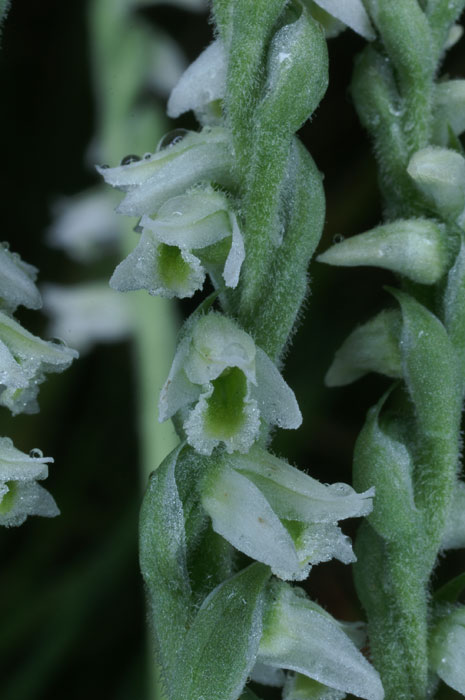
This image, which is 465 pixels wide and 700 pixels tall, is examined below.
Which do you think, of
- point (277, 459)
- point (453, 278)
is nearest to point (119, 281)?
point (277, 459)

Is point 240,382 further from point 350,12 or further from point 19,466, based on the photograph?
point 350,12

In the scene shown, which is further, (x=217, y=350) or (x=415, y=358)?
(x=415, y=358)

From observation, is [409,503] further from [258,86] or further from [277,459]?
[258,86]

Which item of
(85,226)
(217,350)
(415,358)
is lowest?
(85,226)

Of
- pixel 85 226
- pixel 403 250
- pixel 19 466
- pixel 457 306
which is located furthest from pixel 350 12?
pixel 85 226

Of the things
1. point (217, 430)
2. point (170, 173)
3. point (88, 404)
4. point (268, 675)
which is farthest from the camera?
point (88, 404)

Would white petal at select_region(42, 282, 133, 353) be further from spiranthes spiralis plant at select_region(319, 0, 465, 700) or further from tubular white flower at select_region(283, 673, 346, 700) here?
tubular white flower at select_region(283, 673, 346, 700)

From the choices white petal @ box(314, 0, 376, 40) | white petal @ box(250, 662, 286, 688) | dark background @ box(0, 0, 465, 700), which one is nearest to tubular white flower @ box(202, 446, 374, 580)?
white petal @ box(250, 662, 286, 688)

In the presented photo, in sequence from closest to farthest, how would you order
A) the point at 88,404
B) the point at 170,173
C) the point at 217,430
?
the point at 217,430 < the point at 170,173 < the point at 88,404
